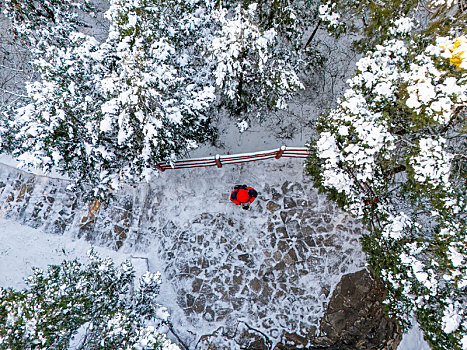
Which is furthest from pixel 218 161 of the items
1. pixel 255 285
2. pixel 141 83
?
pixel 141 83

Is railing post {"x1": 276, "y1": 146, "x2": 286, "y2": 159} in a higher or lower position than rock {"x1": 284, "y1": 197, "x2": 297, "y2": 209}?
higher

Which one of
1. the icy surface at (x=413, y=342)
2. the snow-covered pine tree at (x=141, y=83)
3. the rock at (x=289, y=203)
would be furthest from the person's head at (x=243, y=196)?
the icy surface at (x=413, y=342)

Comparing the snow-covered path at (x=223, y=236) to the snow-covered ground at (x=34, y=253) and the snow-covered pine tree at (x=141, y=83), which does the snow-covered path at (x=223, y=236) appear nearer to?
the snow-covered ground at (x=34, y=253)

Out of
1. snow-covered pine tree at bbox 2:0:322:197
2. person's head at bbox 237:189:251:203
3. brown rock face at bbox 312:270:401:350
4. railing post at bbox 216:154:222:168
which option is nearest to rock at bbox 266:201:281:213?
person's head at bbox 237:189:251:203

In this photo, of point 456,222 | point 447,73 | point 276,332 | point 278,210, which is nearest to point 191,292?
point 276,332

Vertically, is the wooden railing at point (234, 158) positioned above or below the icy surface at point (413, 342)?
above

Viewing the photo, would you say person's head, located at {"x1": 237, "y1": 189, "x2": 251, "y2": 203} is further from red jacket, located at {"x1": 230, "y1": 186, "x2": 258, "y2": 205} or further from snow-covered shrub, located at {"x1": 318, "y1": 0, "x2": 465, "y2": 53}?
snow-covered shrub, located at {"x1": 318, "y1": 0, "x2": 465, "y2": 53}

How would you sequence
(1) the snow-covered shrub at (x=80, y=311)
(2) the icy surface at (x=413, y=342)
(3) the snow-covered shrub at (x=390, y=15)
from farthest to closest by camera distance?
(2) the icy surface at (x=413, y=342) → (3) the snow-covered shrub at (x=390, y=15) → (1) the snow-covered shrub at (x=80, y=311)

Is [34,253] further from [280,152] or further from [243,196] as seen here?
[280,152]
